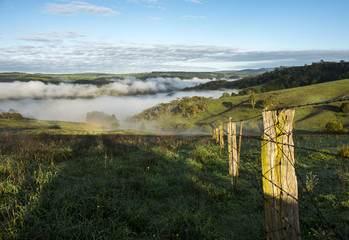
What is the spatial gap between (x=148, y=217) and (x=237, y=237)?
1.85 metres

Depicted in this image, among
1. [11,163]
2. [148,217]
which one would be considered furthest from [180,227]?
[11,163]

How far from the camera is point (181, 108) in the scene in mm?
73500

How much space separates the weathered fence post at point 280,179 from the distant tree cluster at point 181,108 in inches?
2612

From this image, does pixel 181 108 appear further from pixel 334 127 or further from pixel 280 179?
pixel 280 179

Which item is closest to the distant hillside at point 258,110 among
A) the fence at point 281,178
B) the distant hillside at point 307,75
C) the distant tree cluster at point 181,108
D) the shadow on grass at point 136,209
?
the distant tree cluster at point 181,108

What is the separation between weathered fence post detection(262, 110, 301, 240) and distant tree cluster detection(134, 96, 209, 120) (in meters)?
66.3

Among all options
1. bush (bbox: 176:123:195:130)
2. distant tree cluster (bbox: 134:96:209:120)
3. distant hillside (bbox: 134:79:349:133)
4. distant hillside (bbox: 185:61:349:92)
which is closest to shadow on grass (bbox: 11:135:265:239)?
distant hillside (bbox: 134:79:349:133)

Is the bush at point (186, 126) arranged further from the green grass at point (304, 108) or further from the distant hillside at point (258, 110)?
the green grass at point (304, 108)

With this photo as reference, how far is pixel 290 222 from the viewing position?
264 centimetres

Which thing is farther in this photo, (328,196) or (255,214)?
(328,196)

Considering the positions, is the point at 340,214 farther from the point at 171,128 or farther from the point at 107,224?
the point at 171,128

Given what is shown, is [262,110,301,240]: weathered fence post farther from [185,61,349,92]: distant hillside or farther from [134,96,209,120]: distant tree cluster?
[185,61,349,92]: distant hillside

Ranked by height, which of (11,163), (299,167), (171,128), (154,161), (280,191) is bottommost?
(171,128)

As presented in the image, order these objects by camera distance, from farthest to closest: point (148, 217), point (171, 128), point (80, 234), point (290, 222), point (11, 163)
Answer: point (171, 128), point (11, 163), point (148, 217), point (80, 234), point (290, 222)
